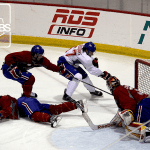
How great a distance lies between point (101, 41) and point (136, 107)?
16.0 feet

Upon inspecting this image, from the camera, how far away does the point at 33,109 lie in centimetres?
444

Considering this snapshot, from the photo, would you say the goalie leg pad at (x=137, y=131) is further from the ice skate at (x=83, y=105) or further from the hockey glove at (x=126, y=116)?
the ice skate at (x=83, y=105)

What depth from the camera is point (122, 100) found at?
4000mm

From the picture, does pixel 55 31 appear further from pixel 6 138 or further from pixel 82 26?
pixel 6 138

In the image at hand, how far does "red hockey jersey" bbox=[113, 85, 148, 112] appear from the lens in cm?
395

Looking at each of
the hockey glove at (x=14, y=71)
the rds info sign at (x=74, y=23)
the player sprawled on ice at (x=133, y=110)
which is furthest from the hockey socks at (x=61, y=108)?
the rds info sign at (x=74, y=23)

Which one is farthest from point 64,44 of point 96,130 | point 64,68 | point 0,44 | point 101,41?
point 96,130

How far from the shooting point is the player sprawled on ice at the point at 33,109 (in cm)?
435

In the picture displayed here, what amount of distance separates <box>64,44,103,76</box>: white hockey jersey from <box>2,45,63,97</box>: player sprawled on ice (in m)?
0.42

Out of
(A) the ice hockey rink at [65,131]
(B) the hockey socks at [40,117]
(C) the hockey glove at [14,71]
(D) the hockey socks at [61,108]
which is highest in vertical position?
(C) the hockey glove at [14,71]

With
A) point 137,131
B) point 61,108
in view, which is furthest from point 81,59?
point 137,131

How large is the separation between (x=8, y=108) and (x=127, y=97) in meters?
1.40

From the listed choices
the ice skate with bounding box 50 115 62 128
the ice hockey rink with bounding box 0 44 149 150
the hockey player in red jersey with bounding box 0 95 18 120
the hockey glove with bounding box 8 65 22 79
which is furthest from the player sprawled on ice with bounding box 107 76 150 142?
the hockey glove with bounding box 8 65 22 79

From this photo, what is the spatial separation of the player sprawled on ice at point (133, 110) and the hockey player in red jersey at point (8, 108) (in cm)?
118
